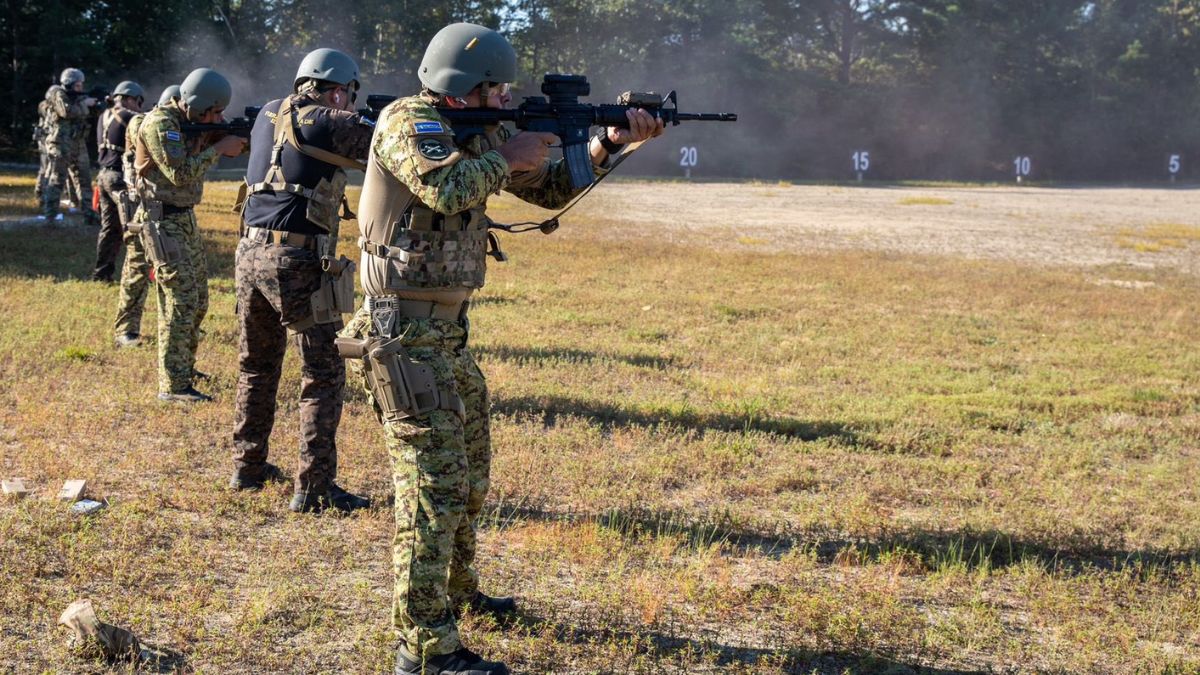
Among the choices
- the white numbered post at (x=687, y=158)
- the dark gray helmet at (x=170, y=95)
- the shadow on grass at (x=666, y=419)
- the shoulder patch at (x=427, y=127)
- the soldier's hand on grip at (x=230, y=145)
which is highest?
the white numbered post at (x=687, y=158)

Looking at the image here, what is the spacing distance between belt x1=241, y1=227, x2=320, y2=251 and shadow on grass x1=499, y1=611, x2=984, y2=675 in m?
2.39

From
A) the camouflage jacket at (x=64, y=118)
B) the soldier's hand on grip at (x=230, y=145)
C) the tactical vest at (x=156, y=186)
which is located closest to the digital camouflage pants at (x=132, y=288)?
the tactical vest at (x=156, y=186)

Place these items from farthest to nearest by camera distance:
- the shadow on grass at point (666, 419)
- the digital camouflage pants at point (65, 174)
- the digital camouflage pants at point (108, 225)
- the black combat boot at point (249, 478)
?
the digital camouflage pants at point (65, 174), the digital camouflage pants at point (108, 225), the shadow on grass at point (666, 419), the black combat boot at point (249, 478)

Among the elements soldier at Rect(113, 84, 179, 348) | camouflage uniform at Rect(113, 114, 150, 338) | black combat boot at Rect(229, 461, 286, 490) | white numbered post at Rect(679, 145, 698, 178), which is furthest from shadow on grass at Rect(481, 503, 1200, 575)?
white numbered post at Rect(679, 145, 698, 178)

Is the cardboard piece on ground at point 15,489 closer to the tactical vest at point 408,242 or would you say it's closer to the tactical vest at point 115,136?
the tactical vest at point 408,242

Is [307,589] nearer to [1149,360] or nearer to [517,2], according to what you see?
[1149,360]

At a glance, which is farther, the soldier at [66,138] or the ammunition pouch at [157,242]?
the soldier at [66,138]

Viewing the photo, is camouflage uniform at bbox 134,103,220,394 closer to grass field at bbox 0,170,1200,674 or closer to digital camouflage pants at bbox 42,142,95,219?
grass field at bbox 0,170,1200,674

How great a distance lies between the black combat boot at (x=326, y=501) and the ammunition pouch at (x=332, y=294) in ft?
3.12

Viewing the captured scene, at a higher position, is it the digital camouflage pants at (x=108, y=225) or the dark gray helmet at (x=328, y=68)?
the dark gray helmet at (x=328, y=68)

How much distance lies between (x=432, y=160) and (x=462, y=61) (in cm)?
48

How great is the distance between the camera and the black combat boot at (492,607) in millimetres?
4754

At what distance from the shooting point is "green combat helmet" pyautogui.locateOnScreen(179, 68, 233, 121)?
7656 millimetres

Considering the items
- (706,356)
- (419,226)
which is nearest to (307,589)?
(419,226)
